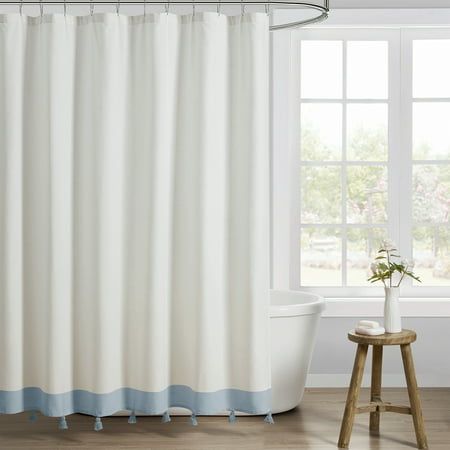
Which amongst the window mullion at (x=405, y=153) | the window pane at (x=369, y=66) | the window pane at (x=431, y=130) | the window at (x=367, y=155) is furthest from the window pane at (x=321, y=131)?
the window pane at (x=431, y=130)

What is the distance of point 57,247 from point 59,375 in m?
Result: 0.57

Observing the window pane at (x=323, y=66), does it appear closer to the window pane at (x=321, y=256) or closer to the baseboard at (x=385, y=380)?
the window pane at (x=321, y=256)

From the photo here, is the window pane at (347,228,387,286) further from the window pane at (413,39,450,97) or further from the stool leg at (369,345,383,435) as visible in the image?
the stool leg at (369,345,383,435)

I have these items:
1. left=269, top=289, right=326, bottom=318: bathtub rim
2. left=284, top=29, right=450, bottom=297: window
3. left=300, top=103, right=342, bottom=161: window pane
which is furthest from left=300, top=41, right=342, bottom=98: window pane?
left=269, top=289, right=326, bottom=318: bathtub rim

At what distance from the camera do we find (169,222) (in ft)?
11.0

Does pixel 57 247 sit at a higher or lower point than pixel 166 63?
lower

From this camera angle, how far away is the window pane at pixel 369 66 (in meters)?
4.61

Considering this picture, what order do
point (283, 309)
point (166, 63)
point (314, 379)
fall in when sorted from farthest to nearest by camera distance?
point (314, 379), point (283, 309), point (166, 63)

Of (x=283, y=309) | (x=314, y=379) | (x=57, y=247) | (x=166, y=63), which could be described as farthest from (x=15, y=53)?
(x=314, y=379)

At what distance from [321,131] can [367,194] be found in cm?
49

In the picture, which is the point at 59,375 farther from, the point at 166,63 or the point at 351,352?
the point at 351,352

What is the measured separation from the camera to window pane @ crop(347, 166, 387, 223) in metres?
4.65

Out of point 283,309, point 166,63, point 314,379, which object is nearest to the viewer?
point 166,63

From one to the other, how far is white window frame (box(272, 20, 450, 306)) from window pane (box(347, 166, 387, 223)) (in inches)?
2.3
